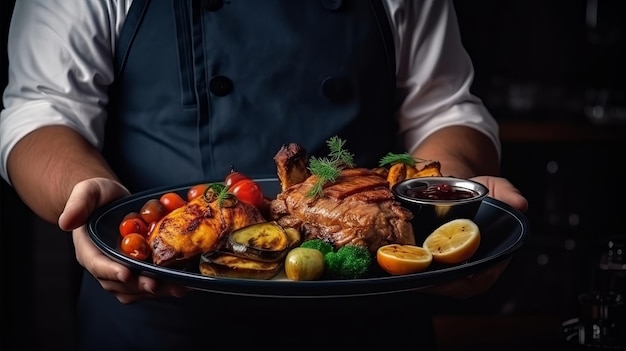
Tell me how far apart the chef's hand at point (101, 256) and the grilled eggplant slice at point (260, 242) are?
0.11 m

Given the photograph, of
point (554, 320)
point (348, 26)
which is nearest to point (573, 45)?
point (554, 320)

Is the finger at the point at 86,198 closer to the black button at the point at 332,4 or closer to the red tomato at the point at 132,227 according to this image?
the red tomato at the point at 132,227

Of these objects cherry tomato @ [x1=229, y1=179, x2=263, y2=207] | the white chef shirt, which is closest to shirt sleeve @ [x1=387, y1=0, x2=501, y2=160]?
the white chef shirt

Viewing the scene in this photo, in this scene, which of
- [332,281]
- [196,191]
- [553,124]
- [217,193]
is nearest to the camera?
[332,281]

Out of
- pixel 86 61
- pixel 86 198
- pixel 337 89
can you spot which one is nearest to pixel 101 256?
pixel 86 198

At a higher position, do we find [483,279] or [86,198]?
[86,198]

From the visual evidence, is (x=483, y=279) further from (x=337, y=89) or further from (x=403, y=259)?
(x=337, y=89)

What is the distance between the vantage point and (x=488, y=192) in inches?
61.0

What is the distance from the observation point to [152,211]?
1561 millimetres

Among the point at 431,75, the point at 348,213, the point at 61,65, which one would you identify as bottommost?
the point at 348,213

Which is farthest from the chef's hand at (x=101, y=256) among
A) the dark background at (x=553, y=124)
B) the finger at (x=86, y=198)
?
the dark background at (x=553, y=124)

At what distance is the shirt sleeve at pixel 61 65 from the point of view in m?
1.77

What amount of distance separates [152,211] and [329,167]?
350 millimetres

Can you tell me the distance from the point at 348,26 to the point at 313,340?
2.29ft
